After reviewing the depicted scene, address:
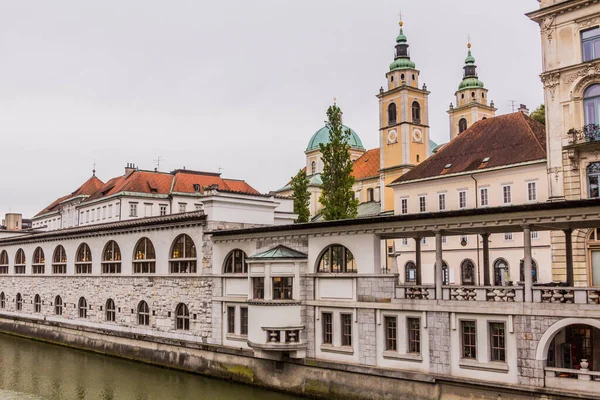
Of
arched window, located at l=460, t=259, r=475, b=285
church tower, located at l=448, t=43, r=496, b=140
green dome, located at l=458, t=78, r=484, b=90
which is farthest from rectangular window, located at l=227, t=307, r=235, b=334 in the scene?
green dome, located at l=458, t=78, r=484, b=90

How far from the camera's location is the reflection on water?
26.3 m

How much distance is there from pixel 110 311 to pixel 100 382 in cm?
890

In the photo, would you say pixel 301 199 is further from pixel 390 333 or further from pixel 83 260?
pixel 390 333

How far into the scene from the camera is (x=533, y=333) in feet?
63.2

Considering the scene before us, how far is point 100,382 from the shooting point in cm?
2923

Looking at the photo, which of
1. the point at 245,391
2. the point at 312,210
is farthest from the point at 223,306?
the point at 312,210

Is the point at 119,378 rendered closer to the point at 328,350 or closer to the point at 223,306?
the point at 223,306

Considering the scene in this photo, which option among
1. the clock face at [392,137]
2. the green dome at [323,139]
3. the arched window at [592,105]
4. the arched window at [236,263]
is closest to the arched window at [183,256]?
the arched window at [236,263]

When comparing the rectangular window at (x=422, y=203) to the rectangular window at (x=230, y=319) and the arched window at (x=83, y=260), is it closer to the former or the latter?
→ the arched window at (x=83, y=260)

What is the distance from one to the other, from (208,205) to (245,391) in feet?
29.8

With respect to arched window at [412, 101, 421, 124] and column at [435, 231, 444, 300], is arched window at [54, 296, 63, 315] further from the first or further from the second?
arched window at [412, 101, 421, 124]

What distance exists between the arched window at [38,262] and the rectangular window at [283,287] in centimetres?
2660

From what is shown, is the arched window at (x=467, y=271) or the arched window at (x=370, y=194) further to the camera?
the arched window at (x=370, y=194)

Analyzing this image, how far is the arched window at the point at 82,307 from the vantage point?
1587 inches
